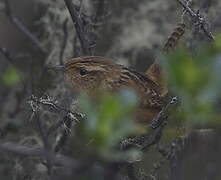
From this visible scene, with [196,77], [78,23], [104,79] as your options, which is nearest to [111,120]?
[196,77]

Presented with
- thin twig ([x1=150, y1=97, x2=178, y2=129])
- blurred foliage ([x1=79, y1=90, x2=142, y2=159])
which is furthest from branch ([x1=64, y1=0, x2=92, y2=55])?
blurred foliage ([x1=79, y1=90, x2=142, y2=159])

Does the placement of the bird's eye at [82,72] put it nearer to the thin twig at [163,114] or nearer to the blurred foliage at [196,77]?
the thin twig at [163,114]

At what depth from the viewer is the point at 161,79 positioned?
173 inches

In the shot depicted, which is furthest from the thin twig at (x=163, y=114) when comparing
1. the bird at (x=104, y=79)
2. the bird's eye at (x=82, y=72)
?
the bird's eye at (x=82, y=72)

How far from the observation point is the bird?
13.3ft

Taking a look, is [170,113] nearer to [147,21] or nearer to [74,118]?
[74,118]

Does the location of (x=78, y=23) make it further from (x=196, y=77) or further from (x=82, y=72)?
(x=196, y=77)

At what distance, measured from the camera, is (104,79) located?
4.23 meters

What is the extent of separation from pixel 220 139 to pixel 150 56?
7.16ft

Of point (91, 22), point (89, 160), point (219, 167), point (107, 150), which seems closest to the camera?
point (89, 160)

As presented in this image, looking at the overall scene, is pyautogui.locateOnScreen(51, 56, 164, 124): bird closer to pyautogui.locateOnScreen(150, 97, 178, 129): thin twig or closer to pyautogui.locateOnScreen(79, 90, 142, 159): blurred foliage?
pyautogui.locateOnScreen(150, 97, 178, 129): thin twig

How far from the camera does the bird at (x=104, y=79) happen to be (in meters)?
4.05

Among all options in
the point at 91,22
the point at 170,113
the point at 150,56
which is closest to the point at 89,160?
the point at 170,113

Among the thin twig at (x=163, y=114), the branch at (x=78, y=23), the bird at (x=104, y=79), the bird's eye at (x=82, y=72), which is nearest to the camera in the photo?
the thin twig at (x=163, y=114)
